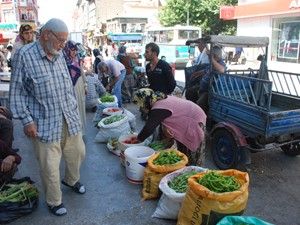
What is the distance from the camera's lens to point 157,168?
3609 millimetres

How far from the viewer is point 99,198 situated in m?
3.88

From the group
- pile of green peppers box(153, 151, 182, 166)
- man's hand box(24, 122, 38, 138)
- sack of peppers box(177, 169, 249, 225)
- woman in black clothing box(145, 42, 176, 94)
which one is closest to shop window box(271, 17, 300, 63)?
woman in black clothing box(145, 42, 176, 94)

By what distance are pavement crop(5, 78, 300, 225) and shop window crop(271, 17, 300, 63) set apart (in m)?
13.3

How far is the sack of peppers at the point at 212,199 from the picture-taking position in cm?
275

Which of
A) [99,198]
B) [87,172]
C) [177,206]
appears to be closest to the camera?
[177,206]

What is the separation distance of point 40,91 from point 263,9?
57.8ft

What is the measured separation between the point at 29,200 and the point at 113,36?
75.0 ft

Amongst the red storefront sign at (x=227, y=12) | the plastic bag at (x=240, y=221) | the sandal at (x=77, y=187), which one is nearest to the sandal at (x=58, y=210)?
the sandal at (x=77, y=187)

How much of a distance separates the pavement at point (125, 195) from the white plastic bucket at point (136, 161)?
4.5 inches

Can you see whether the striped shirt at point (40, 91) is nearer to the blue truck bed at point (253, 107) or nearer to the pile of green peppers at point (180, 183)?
the pile of green peppers at point (180, 183)

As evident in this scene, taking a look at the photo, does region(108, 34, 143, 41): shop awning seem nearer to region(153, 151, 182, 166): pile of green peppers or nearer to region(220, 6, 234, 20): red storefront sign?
region(220, 6, 234, 20): red storefront sign

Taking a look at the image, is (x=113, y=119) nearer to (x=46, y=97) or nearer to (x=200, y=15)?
(x=46, y=97)

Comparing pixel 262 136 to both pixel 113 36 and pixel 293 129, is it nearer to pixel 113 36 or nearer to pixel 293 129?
pixel 293 129

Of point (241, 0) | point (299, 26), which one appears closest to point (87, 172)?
point (299, 26)
